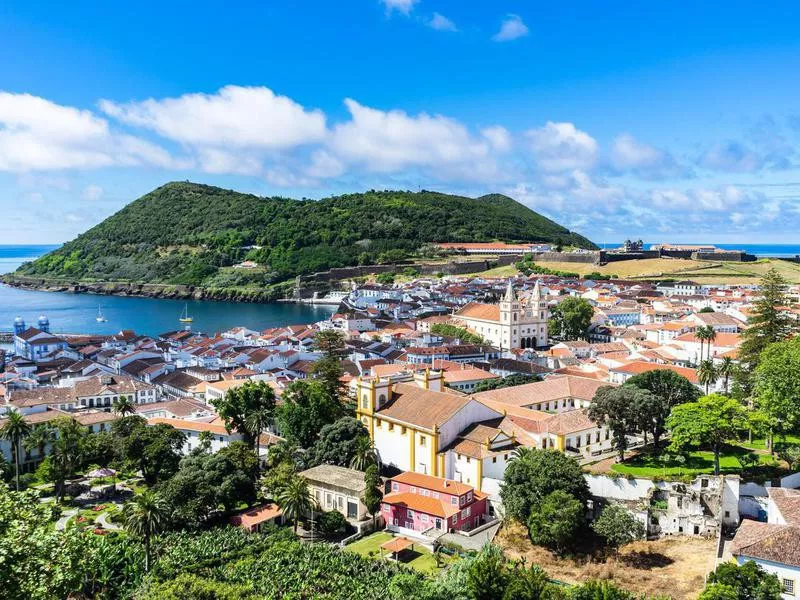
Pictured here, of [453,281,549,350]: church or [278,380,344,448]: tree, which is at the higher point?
[453,281,549,350]: church

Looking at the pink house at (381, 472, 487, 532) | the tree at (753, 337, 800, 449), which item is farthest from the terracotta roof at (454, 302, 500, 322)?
the pink house at (381, 472, 487, 532)

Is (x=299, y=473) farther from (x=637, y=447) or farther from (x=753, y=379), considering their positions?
(x=753, y=379)

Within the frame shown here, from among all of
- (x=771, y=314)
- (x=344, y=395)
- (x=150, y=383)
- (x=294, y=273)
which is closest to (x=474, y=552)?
(x=344, y=395)

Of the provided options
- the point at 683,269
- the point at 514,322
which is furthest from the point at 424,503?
the point at 683,269

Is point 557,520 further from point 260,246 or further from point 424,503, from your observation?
point 260,246

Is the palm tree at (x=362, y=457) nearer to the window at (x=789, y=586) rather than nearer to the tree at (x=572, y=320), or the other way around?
the window at (x=789, y=586)

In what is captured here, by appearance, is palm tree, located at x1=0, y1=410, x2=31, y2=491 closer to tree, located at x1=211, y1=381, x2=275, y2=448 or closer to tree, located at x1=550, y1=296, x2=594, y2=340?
tree, located at x1=211, y1=381, x2=275, y2=448
